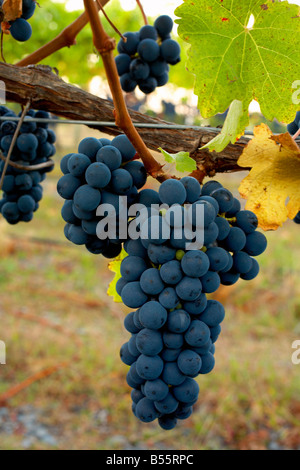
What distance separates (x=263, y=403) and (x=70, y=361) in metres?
1.22

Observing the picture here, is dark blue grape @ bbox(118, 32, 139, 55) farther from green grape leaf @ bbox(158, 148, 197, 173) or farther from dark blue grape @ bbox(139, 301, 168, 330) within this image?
dark blue grape @ bbox(139, 301, 168, 330)

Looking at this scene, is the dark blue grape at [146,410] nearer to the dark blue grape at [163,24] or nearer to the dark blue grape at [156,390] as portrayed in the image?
the dark blue grape at [156,390]

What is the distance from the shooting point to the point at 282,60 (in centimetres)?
65

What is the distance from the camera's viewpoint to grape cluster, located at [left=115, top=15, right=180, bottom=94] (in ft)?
3.19

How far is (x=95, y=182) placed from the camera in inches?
21.3

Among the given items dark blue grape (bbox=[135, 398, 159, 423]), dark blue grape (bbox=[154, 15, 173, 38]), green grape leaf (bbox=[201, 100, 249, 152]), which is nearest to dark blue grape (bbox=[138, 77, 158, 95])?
dark blue grape (bbox=[154, 15, 173, 38])

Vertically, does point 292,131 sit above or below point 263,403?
above

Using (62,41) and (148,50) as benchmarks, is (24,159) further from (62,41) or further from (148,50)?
(148,50)

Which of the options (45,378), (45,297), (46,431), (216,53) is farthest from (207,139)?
(45,297)

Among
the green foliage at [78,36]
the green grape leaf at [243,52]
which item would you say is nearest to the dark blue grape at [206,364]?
the green grape leaf at [243,52]

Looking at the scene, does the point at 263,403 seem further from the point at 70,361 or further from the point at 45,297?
the point at 45,297

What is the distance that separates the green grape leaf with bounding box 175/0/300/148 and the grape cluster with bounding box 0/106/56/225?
378mm

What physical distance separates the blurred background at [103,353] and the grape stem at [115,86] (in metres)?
0.96

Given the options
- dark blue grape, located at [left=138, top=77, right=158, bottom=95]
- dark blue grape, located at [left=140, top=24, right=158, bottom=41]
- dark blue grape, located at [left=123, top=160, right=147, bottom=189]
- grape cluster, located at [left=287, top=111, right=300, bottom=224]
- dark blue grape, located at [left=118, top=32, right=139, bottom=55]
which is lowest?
dark blue grape, located at [left=123, top=160, right=147, bottom=189]
